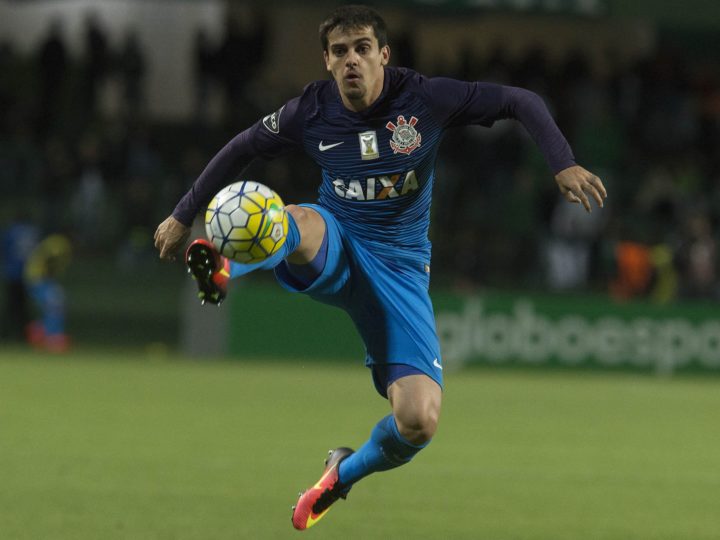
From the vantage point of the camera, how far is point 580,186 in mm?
5043

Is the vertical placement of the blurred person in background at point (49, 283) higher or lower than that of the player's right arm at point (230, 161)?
lower

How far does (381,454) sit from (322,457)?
287cm

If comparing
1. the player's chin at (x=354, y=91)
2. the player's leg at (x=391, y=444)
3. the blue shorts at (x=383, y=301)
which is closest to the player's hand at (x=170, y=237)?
the blue shorts at (x=383, y=301)

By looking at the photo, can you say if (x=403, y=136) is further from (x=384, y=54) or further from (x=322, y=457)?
(x=322, y=457)

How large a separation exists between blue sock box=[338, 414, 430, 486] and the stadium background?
33.5 inches

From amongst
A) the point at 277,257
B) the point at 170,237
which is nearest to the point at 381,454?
the point at 277,257

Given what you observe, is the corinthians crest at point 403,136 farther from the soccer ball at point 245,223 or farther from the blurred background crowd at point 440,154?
the blurred background crowd at point 440,154

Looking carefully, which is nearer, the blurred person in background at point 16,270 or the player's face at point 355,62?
the player's face at point 355,62

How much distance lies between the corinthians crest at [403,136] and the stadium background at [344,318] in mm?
2146

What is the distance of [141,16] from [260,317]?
664 centimetres

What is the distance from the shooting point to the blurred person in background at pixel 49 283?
1702 centimetres

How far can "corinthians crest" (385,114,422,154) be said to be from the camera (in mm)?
5602

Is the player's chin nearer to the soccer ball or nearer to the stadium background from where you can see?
the soccer ball

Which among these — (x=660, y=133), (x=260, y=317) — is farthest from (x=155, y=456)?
(x=660, y=133)
